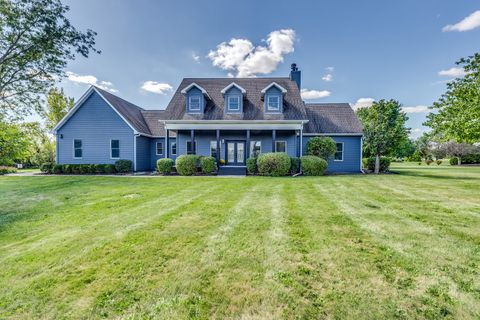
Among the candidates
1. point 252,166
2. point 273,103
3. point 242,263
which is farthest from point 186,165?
point 242,263

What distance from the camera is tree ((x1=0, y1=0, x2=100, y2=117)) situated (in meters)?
11.1

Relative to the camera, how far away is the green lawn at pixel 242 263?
222 cm

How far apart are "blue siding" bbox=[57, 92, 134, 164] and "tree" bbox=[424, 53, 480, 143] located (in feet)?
63.7

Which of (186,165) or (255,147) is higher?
(255,147)

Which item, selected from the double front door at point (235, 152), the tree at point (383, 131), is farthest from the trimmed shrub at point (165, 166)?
the tree at point (383, 131)

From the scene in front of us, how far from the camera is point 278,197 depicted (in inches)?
293

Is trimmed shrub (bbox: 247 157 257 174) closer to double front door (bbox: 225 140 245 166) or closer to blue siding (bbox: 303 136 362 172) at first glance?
double front door (bbox: 225 140 245 166)

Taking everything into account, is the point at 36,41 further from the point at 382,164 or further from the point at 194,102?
the point at 382,164

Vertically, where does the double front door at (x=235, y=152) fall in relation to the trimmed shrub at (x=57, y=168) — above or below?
above

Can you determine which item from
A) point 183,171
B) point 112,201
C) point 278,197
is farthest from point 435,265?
point 183,171

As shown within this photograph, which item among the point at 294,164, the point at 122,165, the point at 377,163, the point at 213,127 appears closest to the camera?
the point at 294,164

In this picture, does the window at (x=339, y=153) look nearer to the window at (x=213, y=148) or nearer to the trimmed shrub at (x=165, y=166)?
the window at (x=213, y=148)

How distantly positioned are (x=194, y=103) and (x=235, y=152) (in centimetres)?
495

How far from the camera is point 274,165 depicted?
14172 millimetres
